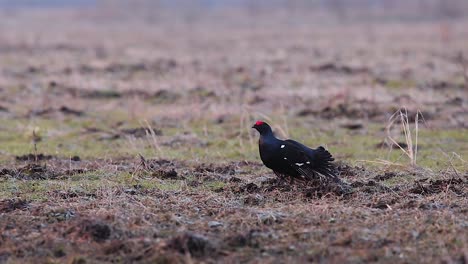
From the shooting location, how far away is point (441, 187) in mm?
8766

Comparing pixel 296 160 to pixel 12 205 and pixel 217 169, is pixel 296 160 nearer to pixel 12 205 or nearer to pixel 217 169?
pixel 217 169

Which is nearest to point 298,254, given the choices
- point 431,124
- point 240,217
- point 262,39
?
point 240,217

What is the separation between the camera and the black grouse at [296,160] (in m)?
8.77

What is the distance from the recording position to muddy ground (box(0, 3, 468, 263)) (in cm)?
679

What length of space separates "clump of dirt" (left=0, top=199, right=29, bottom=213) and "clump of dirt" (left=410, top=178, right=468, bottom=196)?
4586 millimetres

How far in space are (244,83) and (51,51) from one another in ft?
43.4

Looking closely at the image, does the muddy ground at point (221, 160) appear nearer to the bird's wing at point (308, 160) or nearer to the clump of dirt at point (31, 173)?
the clump of dirt at point (31, 173)

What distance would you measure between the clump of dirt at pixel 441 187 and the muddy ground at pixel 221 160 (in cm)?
4

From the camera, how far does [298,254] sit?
658 centimetres

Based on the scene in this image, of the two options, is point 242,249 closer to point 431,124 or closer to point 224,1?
point 431,124

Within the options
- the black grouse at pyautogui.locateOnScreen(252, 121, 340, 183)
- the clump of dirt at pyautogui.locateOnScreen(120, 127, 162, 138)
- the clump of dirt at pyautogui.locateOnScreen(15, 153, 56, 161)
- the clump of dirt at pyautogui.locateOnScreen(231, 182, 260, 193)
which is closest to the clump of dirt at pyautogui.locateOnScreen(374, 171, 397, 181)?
the black grouse at pyautogui.locateOnScreen(252, 121, 340, 183)

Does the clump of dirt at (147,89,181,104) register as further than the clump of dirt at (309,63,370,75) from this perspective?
No

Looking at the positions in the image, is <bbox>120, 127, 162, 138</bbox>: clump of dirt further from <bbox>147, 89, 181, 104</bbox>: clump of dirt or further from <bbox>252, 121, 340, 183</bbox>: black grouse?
<bbox>252, 121, 340, 183</bbox>: black grouse

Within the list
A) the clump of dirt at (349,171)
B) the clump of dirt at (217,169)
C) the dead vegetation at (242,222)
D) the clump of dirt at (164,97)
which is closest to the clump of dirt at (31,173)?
the dead vegetation at (242,222)
